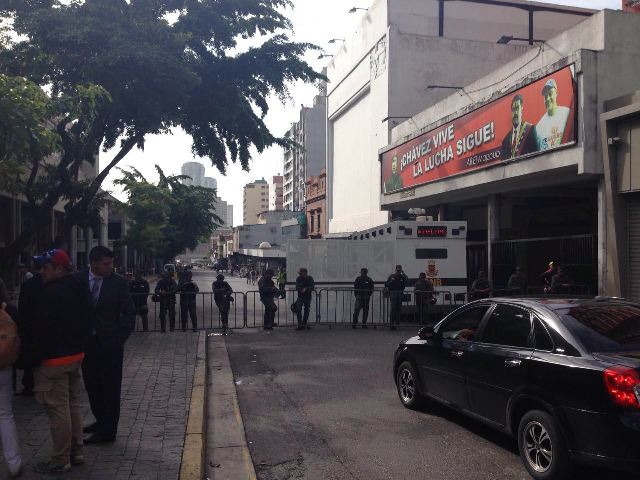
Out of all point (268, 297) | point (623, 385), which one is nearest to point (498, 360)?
point (623, 385)

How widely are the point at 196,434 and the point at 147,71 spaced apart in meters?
11.2

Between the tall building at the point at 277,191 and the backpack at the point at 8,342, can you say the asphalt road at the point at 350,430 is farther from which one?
the tall building at the point at 277,191

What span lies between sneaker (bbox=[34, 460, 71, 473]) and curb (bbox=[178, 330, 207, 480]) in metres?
0.92

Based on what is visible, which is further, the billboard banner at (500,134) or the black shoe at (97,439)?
the billboard banner at (500,134)

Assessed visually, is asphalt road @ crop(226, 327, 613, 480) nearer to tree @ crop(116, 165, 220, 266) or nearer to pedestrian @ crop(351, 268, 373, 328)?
pedestrian @ crop(351, 268, 373, 328)

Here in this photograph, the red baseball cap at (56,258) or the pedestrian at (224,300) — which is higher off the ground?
the red baseball cap at (56,258)

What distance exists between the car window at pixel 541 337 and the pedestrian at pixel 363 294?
33.0ft

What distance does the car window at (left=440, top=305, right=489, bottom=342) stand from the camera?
6.29 meters

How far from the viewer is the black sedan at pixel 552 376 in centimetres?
439

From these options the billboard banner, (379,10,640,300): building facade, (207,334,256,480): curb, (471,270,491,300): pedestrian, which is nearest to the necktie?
(207,334,256,480): curb

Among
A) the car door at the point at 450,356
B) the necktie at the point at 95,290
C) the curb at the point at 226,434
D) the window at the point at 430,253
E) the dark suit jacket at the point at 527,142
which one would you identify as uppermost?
the dark suit jacket at the point at 527,142

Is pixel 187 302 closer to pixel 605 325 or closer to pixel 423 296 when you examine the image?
pixel 423 296

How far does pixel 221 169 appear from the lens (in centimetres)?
2003

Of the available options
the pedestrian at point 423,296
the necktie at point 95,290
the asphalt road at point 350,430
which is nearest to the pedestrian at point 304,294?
the pedestrian at point 423,296
